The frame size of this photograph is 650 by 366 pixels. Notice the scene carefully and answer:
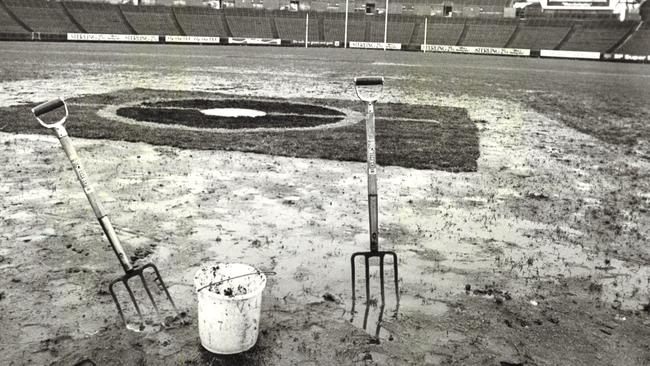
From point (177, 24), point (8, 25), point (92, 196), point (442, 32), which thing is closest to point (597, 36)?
point (442, 32)

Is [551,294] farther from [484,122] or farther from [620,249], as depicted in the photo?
[484,122]

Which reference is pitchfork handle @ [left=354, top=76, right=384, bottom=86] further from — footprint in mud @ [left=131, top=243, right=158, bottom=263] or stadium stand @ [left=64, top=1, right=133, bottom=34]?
stadium stand @ [left=64, top=1, right=133, bottom=34]

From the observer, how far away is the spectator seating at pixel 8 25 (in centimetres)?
5326

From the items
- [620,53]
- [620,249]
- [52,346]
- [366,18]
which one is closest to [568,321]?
[620,249]

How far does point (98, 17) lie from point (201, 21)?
10.5 metres

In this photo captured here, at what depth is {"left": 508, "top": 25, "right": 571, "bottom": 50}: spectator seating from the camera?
58.0 metres

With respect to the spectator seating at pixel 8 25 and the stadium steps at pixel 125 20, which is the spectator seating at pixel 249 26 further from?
the spectator seating at pixel 8 25

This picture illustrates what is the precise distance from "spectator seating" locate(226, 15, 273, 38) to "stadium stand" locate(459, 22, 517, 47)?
21.2m

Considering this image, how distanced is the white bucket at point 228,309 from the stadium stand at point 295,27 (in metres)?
59.7

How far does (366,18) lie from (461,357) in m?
62.7

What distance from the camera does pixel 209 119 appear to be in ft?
41.7

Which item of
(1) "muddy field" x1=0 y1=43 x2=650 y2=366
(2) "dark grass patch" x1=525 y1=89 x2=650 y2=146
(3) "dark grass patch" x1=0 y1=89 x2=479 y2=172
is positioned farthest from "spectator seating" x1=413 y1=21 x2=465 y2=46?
(1) "muddy field" x1=0 y1=43 x2=650 y2=366

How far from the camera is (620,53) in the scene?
5419 centimetres

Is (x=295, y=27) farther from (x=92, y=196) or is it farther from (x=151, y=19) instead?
(x=92, y=196)
